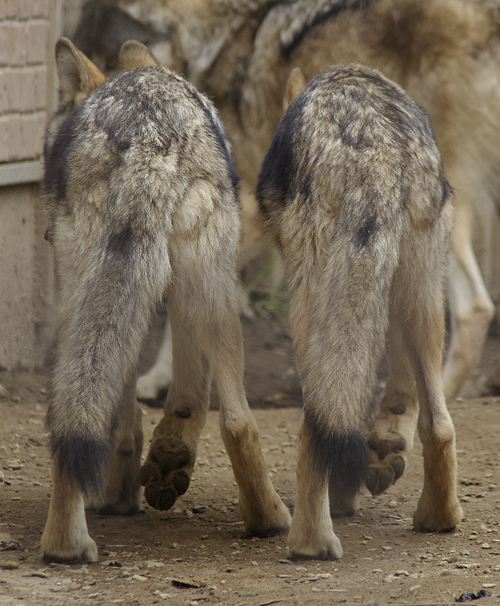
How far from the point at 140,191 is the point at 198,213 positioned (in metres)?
0.24

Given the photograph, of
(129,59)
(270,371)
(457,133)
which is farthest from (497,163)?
(129,59)

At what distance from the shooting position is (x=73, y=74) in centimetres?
390

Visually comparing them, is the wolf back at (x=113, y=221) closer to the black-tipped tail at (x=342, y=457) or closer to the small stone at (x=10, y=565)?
the small stone at (x=10, y=565)

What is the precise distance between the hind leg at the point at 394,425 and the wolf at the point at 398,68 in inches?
58.7

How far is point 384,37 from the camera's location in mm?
5293

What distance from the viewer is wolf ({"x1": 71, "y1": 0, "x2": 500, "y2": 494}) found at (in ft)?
17.1

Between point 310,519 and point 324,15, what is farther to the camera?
point 324,15

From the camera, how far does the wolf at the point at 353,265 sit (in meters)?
2.81

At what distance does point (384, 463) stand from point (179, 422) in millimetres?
927

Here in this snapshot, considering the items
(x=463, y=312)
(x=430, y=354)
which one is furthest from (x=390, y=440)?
(x=463, y=312)

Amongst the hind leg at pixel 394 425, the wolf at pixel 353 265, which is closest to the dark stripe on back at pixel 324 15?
the wolf at pixel 353 265

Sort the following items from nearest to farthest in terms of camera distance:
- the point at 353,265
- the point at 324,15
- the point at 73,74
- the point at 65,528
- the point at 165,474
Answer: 1. the point at 65,528
2. the point at 353,265
3. the point at 165,474
4. the point at 73,74
5. the point at 324,15

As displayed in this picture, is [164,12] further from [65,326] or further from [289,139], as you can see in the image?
[65,326]

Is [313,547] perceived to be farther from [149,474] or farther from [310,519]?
[149,474]
